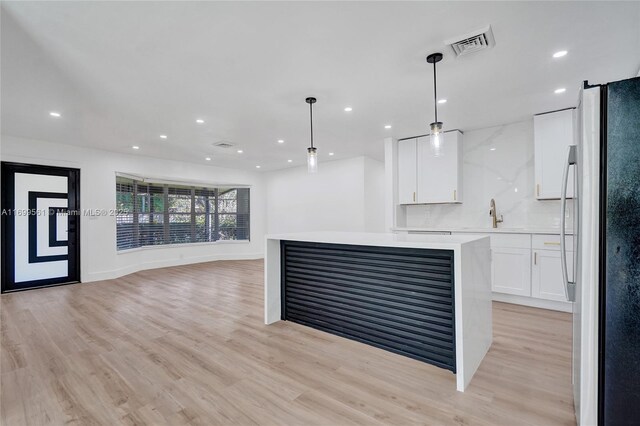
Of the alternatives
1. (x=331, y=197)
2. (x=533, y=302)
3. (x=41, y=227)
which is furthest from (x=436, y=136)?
(x=41, y=227)

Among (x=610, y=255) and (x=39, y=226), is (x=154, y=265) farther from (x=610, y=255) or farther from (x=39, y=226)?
(x=610, y=255)

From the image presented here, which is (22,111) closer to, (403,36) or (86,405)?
(86,405)

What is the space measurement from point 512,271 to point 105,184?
23.4 ft

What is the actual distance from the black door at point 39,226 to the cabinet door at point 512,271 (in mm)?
6945

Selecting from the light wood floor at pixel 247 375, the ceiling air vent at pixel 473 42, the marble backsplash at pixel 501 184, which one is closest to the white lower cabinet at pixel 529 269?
the light wood floor at pixel 247 375

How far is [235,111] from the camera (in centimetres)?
388

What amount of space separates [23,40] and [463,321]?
379 cm

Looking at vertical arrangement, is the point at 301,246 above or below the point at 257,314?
above

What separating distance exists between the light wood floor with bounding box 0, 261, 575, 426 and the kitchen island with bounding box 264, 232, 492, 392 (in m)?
0.13

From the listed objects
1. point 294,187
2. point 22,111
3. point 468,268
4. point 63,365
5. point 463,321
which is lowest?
point 63,365

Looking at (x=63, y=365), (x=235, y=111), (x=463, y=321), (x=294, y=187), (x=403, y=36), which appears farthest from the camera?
(x=294, y=187)

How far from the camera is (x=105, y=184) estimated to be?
598cm

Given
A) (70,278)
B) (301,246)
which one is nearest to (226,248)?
(70,278)

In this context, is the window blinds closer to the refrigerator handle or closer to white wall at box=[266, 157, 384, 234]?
white wall at box=[266, 157, 384, 234]
